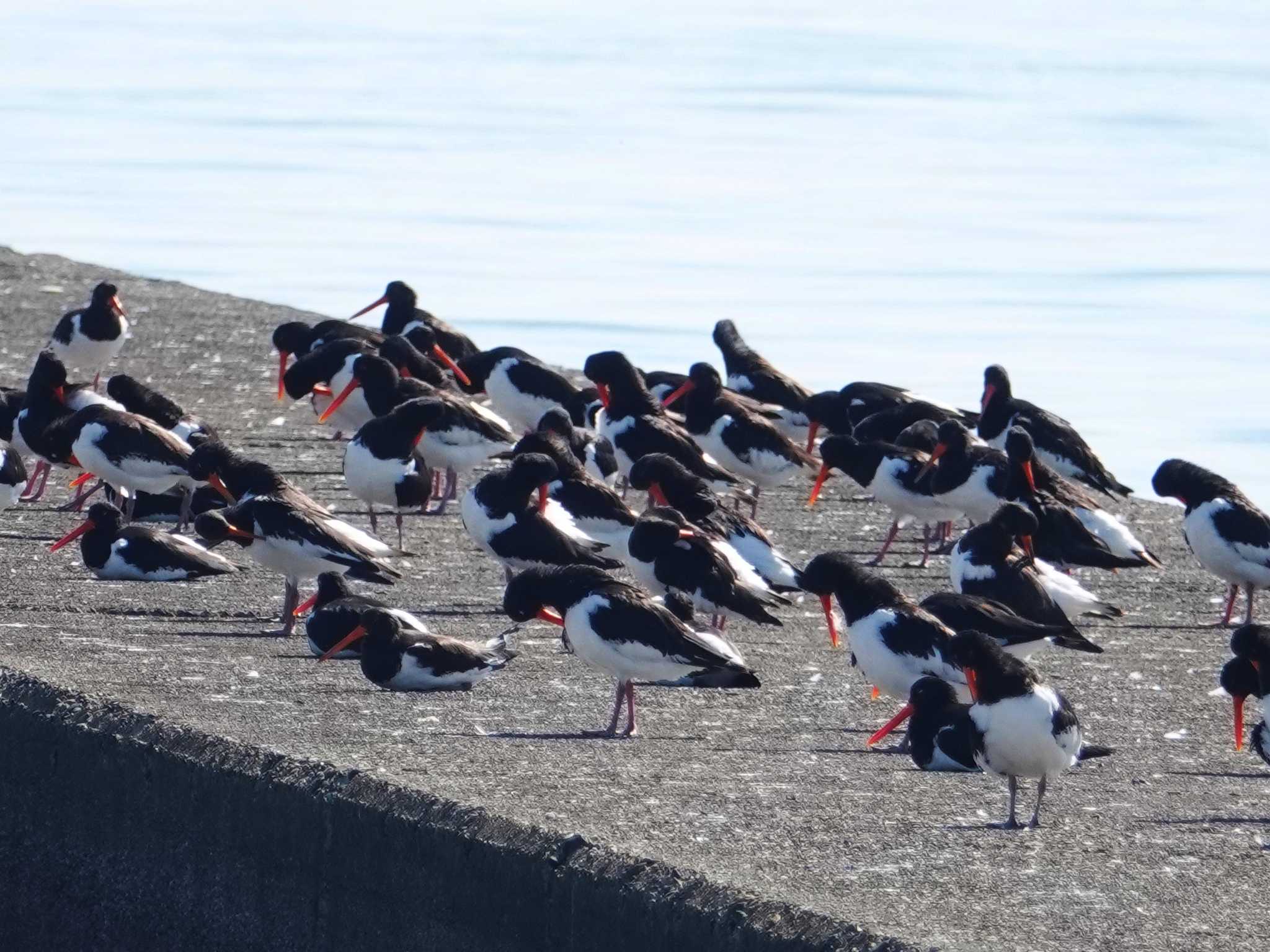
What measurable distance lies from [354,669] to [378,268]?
18049 millimetres

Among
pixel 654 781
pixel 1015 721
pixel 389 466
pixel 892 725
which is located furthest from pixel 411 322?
pixel 1015 721

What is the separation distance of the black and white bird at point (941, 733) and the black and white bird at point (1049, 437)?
4860 mm

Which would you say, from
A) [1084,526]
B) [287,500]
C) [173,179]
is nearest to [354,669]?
[287,500]

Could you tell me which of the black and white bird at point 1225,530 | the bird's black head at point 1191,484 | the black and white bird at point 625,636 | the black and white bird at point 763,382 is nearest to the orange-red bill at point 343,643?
the black and white bird at point 625,636

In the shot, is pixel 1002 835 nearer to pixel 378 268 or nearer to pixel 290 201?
pixel 378 268

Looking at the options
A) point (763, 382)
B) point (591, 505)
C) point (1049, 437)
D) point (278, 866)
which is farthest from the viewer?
point (763, 382)

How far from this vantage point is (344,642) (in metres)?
7.23

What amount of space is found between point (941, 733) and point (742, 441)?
487cm

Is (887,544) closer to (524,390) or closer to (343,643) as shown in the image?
(524,390)

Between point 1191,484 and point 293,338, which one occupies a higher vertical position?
point 293,338

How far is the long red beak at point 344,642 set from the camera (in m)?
7.19

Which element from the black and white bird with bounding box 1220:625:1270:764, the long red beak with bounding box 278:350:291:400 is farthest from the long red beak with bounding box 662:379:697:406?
the black and white bird with bounding box 1220:625:1270:764

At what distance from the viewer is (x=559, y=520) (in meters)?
8.86

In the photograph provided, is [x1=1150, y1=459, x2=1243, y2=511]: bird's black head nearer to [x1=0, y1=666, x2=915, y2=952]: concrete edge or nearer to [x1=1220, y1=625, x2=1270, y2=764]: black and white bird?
[x1=1220, y1=625, x2=1270, y2=764]: black and white bird
